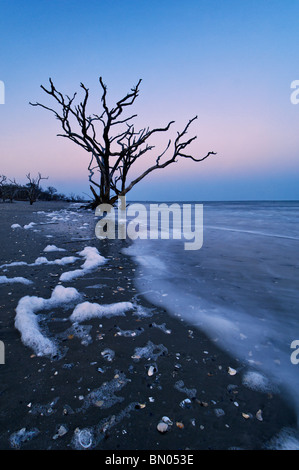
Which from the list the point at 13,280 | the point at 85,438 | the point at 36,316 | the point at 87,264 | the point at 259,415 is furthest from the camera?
the point at 87,264

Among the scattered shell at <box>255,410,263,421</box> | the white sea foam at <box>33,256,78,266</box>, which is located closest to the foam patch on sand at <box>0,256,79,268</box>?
the white sea foam at <box>33,256,78,266</box>

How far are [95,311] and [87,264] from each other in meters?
1.34

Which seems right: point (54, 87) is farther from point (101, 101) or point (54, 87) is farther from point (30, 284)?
point (30, 284)

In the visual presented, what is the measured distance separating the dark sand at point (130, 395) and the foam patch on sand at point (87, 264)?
0.91 m

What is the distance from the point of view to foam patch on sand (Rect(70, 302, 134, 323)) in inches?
69.1

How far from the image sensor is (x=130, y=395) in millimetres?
1086

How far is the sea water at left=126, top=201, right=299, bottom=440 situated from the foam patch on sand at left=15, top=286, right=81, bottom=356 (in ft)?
2.64

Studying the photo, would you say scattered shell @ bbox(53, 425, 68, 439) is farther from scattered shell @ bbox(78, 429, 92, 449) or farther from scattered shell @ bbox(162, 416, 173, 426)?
scattered shell @ bbox(162, 416, 173, 426)

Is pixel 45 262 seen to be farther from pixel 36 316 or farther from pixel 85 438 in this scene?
pixel 85 438

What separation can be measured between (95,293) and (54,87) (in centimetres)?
933

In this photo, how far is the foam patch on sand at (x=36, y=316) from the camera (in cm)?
141

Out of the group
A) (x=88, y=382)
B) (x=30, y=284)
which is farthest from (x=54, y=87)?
(x=88, y=382)

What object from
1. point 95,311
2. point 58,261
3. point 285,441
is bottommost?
point 285,441

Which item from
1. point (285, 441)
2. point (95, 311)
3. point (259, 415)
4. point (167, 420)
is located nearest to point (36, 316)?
point (95, 311)
